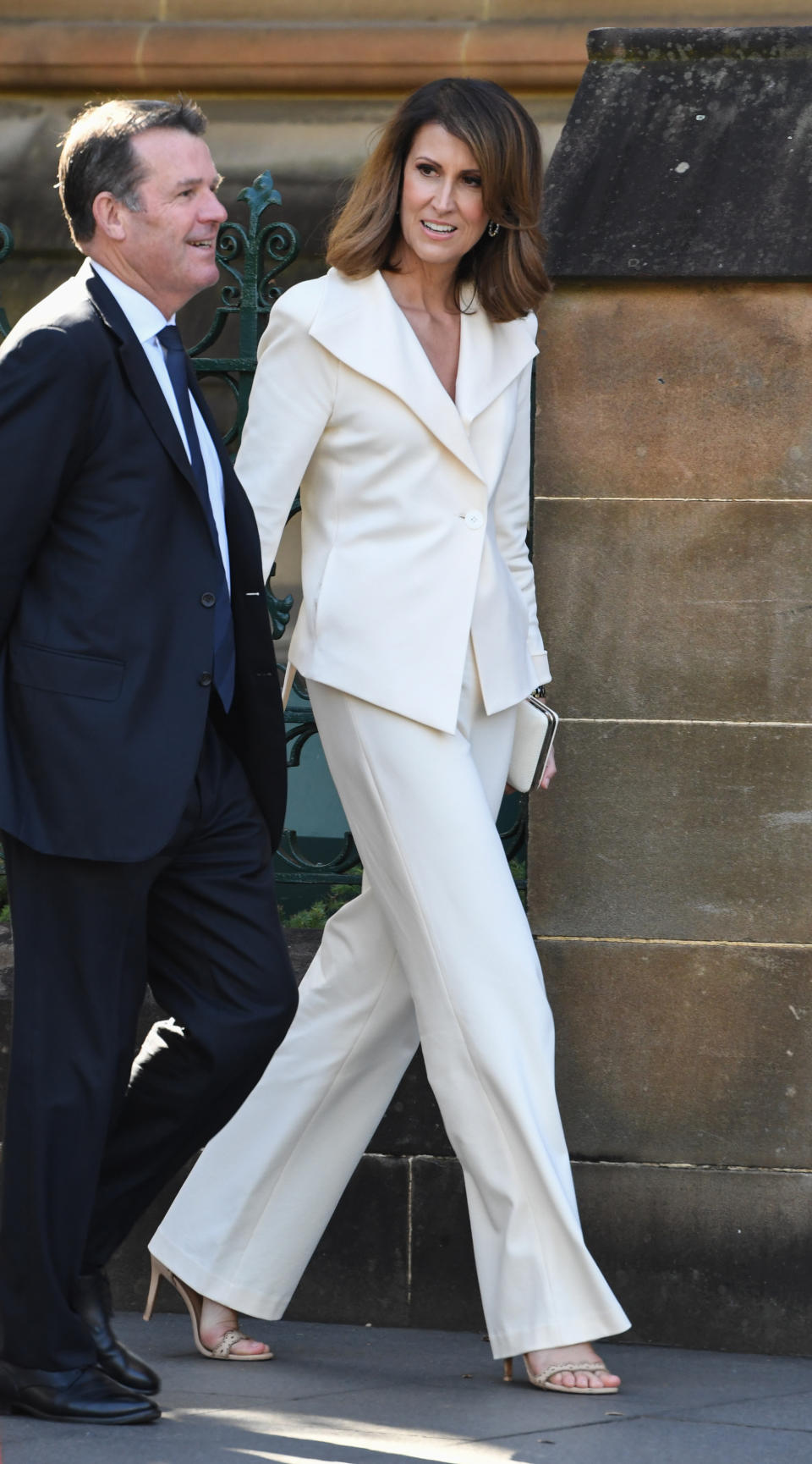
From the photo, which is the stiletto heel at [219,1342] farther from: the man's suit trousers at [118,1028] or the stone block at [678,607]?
the stone block at [678,607]

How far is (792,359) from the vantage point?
4328 millimetres

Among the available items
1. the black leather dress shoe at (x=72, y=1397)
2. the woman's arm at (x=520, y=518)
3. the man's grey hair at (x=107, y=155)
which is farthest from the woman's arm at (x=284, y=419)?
the black leather dress shoe at (x=72, y=1397)

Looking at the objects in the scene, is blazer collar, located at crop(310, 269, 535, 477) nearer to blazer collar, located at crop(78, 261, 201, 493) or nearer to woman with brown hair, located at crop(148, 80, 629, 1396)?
woman with brown hair, located at crop(148, 80, 629, 1396)

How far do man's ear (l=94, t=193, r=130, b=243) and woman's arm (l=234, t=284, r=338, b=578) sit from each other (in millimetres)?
531

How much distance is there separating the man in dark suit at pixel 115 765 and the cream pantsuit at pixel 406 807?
331 mm

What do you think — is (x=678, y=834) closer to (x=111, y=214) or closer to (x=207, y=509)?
(x=207, y=509)

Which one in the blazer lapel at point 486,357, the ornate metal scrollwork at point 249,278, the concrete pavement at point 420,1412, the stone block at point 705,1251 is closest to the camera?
the concrete pavement at point 420,1412

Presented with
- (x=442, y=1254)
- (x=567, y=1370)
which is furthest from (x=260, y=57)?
(x=567, y=1370)

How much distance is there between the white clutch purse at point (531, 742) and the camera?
4.12 m

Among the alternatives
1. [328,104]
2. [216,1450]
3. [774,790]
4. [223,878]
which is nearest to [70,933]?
[223,878]

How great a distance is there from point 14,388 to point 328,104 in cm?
624

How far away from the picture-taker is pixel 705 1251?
4.34m

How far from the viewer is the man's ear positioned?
3480 millimetres

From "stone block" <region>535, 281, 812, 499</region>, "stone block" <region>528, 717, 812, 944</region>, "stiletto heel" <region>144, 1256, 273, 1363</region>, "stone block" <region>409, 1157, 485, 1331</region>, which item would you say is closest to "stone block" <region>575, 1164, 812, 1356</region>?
"stone block" <region>409, 1157, 485, 1331</region>
